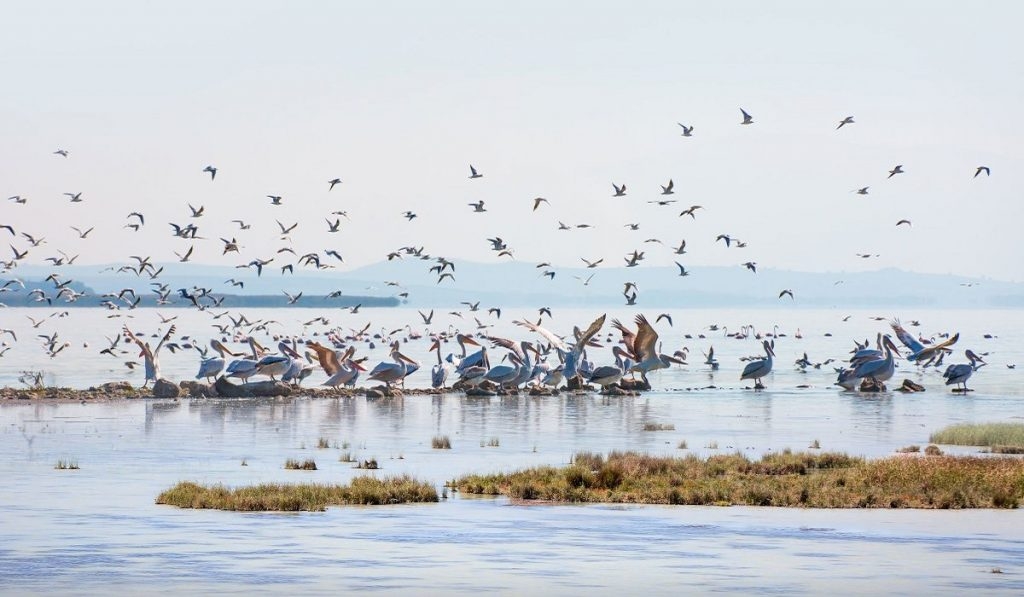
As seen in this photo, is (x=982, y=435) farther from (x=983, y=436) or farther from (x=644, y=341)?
(x=644, y=341)

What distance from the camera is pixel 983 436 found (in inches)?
1298

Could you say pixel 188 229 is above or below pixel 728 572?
above

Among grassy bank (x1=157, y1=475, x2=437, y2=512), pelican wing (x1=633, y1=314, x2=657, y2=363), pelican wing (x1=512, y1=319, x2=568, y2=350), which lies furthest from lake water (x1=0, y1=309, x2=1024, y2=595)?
pelican wing (x1=512, y1=319, x2=568, y2=350)

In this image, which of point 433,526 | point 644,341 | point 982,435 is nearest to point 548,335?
point 644,341

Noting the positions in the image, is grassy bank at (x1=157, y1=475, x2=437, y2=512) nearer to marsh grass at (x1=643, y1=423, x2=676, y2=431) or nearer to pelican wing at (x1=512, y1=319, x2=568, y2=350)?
marsh grass at (x1=643, y1=423, x2=676, y2=431)

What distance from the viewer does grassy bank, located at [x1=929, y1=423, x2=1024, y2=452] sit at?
107ft

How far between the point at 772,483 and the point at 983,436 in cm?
1068

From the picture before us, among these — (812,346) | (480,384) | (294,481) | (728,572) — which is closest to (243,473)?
(294,481)

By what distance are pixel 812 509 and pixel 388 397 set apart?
80.9 feet

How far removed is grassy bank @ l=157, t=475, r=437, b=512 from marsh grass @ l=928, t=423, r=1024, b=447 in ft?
45.3

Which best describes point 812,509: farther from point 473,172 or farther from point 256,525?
point 473,172

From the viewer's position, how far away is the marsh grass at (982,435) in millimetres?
32562

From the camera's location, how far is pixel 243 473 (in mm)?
26734

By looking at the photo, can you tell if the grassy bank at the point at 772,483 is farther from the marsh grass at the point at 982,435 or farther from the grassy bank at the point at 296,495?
the marsh grass at the point at 982,435
